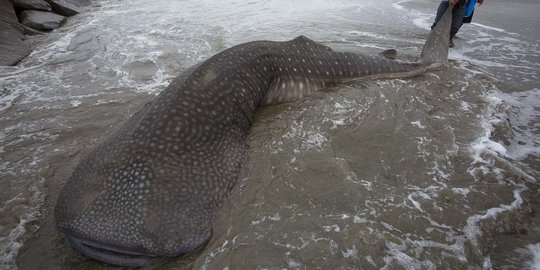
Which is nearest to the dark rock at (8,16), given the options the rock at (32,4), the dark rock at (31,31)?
the dark rock at (31,31)

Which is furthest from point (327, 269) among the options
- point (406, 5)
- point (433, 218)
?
point (406, 5)

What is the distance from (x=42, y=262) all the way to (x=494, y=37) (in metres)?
10.8

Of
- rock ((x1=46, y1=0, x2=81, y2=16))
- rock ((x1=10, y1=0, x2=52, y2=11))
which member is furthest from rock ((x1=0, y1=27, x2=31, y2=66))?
rock ((x1=46, y1=0, x2=81, y2=16))

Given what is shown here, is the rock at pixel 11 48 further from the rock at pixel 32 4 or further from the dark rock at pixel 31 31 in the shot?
the rock at pixel 32 4

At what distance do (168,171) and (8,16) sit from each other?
29.9 feet

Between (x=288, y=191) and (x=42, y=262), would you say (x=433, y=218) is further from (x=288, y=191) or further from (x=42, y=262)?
(x=42, y=262)

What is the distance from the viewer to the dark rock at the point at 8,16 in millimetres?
8266

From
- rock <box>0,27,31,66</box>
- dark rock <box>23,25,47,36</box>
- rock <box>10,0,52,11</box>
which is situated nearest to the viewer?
rock <box>0,27,31,66</box>

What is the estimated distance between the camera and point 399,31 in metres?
8.99

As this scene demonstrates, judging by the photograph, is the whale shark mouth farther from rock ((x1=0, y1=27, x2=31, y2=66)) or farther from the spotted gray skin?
→ rock ((x1=0, y1=27, x2=31, y2=66))

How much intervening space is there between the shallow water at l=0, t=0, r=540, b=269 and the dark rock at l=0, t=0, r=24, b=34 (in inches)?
75.5

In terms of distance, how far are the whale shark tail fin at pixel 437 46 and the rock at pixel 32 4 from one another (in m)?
11.1

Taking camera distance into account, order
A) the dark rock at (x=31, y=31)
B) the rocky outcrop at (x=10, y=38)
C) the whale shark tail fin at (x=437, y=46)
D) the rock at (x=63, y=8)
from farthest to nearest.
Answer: the rock at (x=63, y=8) → the dark rock at (x=31, y=31) → the rocky outcrop at (x=10, y=38) → the whale shark tail fin at (x=437, y=46)

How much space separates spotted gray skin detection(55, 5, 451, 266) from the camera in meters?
2.36
